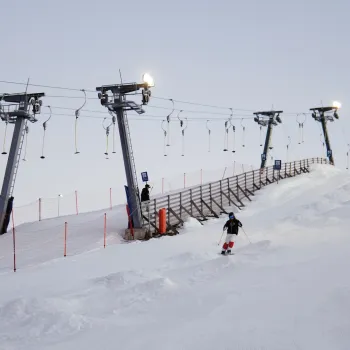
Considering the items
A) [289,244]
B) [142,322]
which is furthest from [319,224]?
[142,322]

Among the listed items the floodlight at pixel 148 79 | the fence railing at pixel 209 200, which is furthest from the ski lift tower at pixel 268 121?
the floodlight at pixel 148 79

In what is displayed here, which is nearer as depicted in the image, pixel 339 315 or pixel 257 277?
pixel 339 315

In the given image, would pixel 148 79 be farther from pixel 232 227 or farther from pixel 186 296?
pixel 186 296

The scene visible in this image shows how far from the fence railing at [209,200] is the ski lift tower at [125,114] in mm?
829

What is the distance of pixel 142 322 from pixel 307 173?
3445 centimetres

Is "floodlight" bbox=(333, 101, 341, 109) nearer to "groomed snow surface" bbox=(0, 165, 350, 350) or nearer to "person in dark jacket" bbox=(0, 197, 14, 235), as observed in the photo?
"groomed snow surface" bbox=(0, 165, 350, 350)

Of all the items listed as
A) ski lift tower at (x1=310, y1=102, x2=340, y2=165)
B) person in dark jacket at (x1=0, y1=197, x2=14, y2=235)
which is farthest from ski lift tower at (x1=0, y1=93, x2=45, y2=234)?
ski lift tower at (x1=310, y1=102, x2=340, y2=165)

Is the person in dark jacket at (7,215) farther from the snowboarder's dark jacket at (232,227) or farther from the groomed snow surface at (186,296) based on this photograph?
the snowboarder's dark jacket at (232,227)

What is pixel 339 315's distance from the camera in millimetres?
7285

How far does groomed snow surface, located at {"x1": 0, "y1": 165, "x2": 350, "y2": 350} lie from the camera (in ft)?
23.3

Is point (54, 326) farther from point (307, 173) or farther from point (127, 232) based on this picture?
point (307, 173)

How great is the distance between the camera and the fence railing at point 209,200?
2145cm

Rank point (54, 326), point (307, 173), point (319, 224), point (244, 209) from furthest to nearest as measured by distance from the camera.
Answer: point (307, 173), point (244, 209), point (319, 224), point (54, 326)

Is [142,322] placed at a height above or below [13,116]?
below
